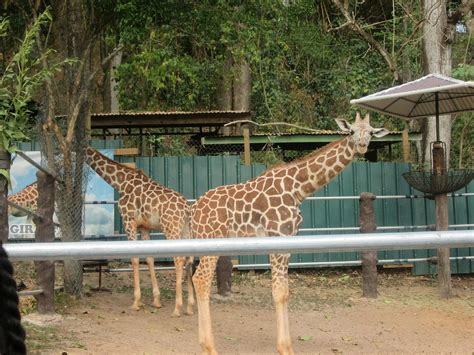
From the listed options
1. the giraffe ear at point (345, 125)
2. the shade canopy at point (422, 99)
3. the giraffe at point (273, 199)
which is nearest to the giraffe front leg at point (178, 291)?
the giraffe at point (273, 199)

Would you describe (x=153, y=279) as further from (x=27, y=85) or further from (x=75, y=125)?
(x=27, y=85)

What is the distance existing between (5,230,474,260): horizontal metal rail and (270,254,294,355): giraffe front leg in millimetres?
5267

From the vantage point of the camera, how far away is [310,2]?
1820cm

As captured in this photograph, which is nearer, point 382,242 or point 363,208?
point 382,242

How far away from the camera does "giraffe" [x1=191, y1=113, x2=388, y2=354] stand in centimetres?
797

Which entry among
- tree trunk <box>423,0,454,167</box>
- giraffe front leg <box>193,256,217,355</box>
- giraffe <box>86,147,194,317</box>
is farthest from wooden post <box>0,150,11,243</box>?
tree trunk <box>423,0,454,167</box>

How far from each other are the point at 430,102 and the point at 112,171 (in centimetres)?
549

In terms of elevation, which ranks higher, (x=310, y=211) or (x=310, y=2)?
(x=310, y=2)

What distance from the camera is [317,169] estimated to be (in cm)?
818

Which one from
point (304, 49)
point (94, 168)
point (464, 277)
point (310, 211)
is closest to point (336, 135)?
point (310, 211)

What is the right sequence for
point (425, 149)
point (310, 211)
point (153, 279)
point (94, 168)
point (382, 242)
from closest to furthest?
point (382, 242), point (153, 279), point (94, 168), point (310, 211), point (425, 149)

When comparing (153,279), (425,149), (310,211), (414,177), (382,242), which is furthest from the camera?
(425,149)

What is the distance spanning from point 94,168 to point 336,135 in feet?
16.2

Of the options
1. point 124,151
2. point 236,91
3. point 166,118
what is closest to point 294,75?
point 236,91
